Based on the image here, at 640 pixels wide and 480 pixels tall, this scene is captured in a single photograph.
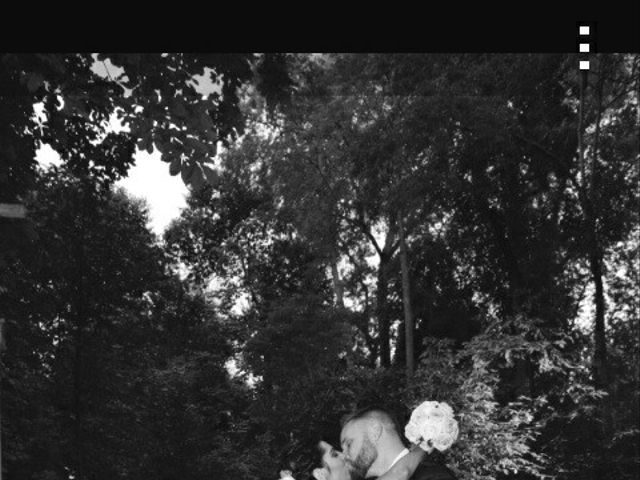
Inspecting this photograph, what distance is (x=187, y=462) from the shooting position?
41.5 ft

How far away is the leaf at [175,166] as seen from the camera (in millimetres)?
6094

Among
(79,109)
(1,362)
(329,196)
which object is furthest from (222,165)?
(79,109)

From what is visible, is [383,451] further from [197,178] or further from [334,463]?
[197,178]

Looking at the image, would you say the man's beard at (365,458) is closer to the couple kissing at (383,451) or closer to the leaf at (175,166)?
the couple kissing at (383,451)

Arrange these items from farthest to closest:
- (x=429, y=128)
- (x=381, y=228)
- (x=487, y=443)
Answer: (x=381, y=228) → (x=429, y=128) → (x=487, y=443)

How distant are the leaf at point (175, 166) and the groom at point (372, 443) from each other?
12.5ft

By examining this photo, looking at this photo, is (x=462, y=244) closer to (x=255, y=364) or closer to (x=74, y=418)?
(x=255, y=364)

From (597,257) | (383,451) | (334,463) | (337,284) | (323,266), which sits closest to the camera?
(383,451)

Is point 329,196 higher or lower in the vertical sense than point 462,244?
higher

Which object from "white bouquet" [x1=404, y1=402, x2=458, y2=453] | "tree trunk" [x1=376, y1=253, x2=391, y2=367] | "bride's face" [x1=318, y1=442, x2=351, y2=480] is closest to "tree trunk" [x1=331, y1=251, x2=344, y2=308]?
"tree trunk" [x1=376, y1=253, x2=391, y2=367]

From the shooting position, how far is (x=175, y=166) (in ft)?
20.3

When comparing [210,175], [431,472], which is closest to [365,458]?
[431,472]

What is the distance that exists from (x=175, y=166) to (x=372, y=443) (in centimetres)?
400

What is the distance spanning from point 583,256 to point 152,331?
6.57 metres
